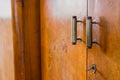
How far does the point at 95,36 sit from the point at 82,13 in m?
0.17

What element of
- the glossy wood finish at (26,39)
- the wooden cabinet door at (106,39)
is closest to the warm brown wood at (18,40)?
the glossy wood finish at (26,39)

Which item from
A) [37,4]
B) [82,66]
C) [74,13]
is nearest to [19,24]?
[37,4]

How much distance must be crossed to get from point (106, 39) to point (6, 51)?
3.11 ft

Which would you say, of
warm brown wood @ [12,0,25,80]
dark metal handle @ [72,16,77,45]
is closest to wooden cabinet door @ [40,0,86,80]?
dark metal handle @ [72,16,77,45]

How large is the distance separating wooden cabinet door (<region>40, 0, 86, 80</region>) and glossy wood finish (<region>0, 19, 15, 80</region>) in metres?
0.26

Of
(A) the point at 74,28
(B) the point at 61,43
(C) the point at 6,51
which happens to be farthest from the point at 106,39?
(C) the point at 6,51

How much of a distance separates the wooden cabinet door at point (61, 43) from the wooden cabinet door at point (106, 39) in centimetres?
9

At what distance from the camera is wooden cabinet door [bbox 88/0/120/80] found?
1086 mm

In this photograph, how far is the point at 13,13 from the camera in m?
1.67

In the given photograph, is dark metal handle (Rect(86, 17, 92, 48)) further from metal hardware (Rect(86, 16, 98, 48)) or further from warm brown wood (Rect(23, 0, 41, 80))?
warm brown wood (Rect(23, 0, 41, 80))

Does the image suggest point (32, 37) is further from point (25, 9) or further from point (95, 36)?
point (95, 36)

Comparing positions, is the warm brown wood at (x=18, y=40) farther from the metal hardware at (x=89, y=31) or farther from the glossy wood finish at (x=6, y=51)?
the metal hardware at (x=89, y=31)

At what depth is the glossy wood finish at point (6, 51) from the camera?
1736 millimetres

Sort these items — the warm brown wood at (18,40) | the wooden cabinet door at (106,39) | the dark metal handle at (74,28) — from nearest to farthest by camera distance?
1. the wooden cabinet door at (106,39)
2. the dark metal handle at (74,28)
3. the warm brown wood at (18,40)
